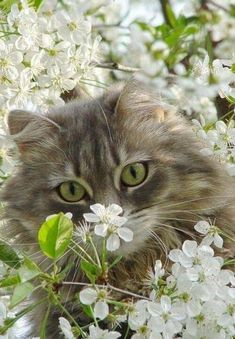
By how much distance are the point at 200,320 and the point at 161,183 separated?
0.72m

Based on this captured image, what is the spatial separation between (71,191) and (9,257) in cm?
43

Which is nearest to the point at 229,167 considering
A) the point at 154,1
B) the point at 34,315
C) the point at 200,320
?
the point at 200,320

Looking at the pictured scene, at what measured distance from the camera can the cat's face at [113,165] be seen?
89.0 inches

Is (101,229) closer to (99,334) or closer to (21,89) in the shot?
(99,334)

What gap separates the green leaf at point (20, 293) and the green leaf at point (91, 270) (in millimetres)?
129

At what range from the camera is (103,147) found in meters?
2.34

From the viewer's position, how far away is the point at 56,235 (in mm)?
1578

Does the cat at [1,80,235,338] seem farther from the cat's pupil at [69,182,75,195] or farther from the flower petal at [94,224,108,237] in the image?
the flower petal at [94,224,108,237]

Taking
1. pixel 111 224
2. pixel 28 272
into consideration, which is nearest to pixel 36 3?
pixel 111 224

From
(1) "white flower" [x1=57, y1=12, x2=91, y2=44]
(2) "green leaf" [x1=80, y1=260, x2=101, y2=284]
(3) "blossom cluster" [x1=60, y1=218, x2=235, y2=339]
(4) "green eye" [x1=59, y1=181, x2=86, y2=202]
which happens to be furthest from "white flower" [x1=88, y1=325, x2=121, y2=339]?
(1) "white flower" [x1=57, y1=12, x2=91, y2=44]

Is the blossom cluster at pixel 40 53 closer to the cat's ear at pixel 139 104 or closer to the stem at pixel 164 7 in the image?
the cat's ear at pixel 139 104

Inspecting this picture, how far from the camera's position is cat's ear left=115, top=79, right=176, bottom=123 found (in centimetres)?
247

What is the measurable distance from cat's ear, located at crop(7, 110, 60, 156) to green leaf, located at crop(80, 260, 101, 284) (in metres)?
0.83

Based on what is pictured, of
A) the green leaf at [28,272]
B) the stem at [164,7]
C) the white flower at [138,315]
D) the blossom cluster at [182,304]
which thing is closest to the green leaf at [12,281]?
the green leaf at [28,272]
